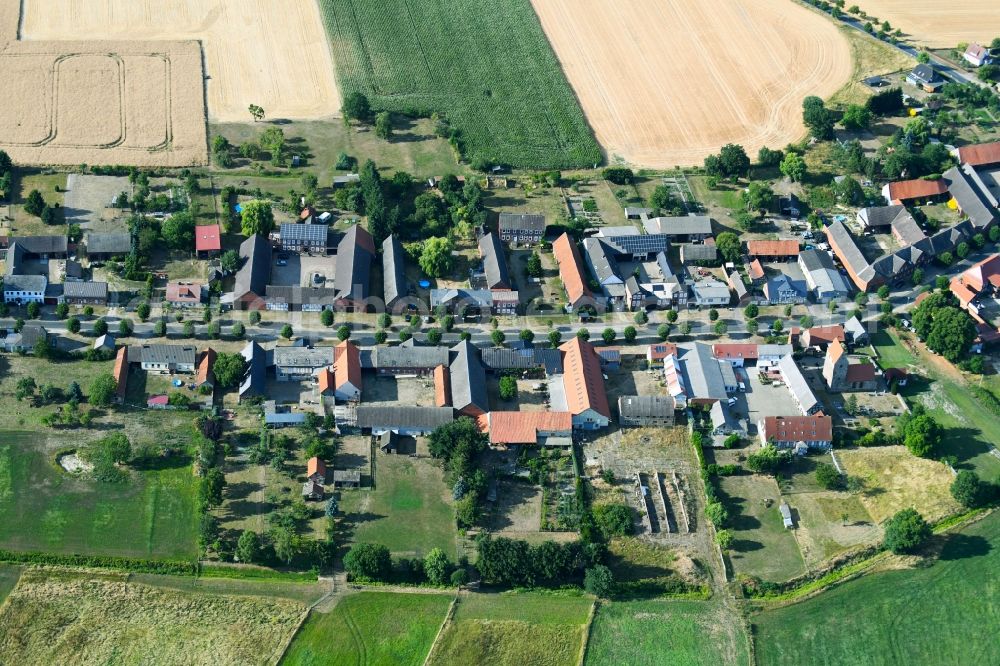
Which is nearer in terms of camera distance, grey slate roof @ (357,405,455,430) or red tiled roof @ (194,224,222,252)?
grey slate roof @ (357,405,455,430)

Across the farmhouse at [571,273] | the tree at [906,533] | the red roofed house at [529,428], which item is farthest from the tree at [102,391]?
the tree at [906,533]

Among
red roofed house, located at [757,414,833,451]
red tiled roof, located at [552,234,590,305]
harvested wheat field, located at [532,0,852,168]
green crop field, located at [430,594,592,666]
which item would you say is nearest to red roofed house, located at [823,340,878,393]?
red roofed house, located at [757,414,833,451]

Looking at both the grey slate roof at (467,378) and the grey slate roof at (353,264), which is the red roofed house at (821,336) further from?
the grey slate roof at (353,264)

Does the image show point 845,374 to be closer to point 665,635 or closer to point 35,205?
point 665,635

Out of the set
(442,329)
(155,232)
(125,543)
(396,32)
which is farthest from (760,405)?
(396,32)

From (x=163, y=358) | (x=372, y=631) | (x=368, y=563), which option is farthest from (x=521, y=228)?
(x=372, y=631)

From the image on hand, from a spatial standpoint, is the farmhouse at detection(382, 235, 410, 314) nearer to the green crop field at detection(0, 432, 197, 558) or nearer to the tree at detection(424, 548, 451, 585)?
the green crop field at detection(0, 432, 197, 558)
